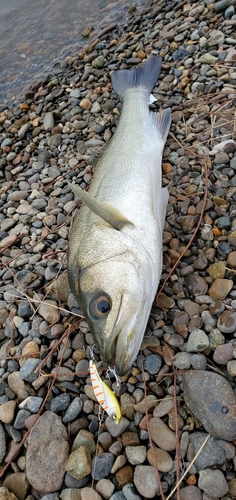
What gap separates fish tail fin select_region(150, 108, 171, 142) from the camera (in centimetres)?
441

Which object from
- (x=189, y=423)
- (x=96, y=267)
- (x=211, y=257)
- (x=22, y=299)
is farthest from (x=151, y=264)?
(x=22, y=299)

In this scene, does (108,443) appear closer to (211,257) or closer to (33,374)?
(33,374)

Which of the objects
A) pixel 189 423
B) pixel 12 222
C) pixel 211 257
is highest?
pixel 12 222

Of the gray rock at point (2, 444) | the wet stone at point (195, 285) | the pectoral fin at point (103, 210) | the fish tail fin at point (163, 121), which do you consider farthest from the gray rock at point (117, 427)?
the fish tail fin at point (163, 121)

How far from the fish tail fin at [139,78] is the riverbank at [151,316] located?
14.7 inches

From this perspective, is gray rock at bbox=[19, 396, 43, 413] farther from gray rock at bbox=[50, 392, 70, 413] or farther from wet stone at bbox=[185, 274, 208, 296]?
wet stone at bbox=[185, 274, 208, 296]

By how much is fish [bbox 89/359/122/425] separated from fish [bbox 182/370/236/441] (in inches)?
19.7

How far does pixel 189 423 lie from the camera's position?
268 centimetres

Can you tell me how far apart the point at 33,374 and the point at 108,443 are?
0.84 metres

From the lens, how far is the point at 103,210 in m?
3.07

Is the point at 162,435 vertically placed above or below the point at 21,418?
below

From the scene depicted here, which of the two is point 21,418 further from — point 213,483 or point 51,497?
point 213,483

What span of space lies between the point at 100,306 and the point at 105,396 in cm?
67

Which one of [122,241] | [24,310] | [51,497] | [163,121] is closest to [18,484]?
[51,497]
